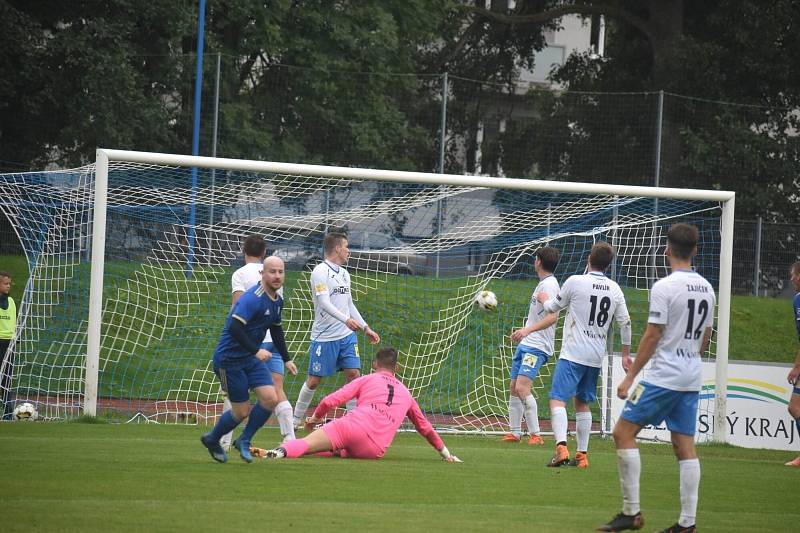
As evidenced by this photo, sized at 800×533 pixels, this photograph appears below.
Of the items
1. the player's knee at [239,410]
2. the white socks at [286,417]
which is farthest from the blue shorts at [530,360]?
the player's knee at [239,410]

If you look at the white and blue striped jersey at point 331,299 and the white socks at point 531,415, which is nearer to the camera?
the white and blue striped jersey at point 331,299

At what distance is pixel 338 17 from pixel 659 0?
9.40 m

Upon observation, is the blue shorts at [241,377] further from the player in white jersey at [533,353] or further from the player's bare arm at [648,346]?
the player in white jersey at [533,353]

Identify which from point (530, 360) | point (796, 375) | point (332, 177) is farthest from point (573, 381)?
point (332, 177)

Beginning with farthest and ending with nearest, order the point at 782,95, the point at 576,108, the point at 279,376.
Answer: the point at 782,95, the point at 576,108, the point at 279,376

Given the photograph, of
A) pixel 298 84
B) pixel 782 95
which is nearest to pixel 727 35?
pixel 782 95

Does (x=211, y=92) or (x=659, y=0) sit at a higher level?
(x=659, y=0)

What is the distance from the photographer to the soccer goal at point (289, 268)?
14172mm

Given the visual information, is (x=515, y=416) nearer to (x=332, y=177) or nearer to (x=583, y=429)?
(x=583, y=429)

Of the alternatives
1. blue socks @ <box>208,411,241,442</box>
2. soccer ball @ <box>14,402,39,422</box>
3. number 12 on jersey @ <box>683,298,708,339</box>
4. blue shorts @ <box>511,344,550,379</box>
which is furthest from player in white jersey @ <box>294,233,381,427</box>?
number 12 on jersey @ <box>683,298,708,339</box>

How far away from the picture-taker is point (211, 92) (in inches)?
869

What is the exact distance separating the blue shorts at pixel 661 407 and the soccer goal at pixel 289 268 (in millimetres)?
6504

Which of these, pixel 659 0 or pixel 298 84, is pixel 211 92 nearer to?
pixel 298 84

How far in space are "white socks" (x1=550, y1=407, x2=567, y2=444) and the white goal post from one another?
3.65 meters
